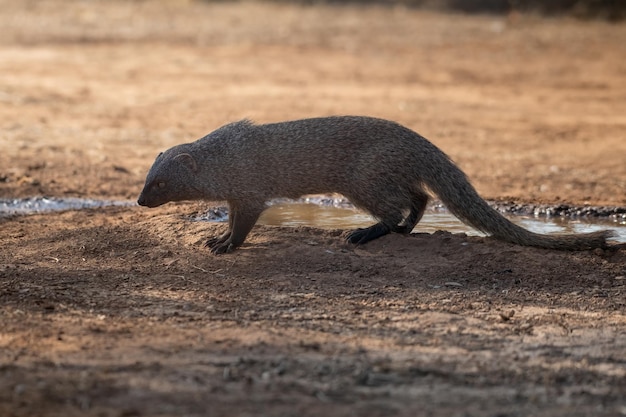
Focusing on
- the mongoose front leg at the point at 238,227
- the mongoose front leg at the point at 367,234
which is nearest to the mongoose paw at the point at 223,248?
the mongoose front leg at the point at 238,227

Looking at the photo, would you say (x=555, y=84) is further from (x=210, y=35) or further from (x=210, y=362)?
(x=210, y=362)

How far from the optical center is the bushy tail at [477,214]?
6.63 meters

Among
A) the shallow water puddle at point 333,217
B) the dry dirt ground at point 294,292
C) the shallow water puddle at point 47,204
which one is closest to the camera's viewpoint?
the dry dirt ground at point 294,292

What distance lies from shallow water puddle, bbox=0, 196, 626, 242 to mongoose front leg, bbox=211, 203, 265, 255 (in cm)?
101

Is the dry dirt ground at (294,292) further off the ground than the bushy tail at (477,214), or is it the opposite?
the bushy tail at (477,214)

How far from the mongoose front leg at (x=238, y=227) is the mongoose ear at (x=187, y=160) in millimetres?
366

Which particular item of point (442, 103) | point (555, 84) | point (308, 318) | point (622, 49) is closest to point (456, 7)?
point (622, 49)

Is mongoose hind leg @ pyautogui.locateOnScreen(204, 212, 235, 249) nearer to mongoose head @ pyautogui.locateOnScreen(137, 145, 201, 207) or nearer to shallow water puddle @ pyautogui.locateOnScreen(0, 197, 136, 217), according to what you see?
mongoose head @ pyautogui.locateOnScreen(137, 145, 201, 207)

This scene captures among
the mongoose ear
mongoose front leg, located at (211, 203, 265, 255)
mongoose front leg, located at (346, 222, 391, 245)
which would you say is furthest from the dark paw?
mongoose front leg, located at (346, 222, 391, 245)

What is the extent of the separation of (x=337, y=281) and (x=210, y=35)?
13938 millimetres

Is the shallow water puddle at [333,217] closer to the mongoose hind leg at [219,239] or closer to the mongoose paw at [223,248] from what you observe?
the mongoose hind leg at [219,239]

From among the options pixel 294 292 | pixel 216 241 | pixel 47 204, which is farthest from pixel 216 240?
pixel 47 204

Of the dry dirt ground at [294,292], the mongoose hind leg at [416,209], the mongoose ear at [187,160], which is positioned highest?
the mongoose ear at [187,160]

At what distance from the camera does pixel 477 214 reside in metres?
6.78
